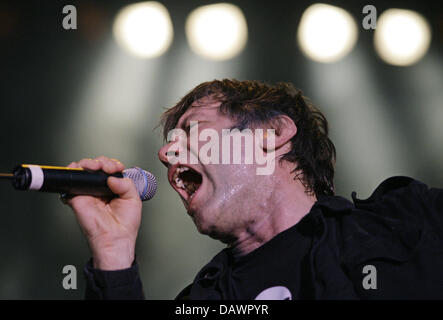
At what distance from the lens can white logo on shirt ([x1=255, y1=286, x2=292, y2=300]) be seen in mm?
1398

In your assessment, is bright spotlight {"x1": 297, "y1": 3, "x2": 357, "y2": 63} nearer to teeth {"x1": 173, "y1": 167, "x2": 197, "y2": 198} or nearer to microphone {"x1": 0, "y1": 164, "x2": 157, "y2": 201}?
teeth {"x1": 173, "y1": 167, "x2": 197, "y2": 198}

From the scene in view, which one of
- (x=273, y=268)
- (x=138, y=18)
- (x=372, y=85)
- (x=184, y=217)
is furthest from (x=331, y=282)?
(x=138, y=18)

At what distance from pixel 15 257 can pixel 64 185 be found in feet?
5.65

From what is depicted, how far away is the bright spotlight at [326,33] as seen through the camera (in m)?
3.08

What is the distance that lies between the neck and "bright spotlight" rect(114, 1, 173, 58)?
1720 mm

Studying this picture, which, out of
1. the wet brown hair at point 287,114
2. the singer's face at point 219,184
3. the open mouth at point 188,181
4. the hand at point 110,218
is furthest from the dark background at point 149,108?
the hand at point 110,218

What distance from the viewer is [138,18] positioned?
10.1 ft

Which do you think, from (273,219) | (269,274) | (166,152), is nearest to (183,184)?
(166,152)

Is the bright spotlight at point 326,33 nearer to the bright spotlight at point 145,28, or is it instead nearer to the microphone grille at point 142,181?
the bright spotlight at point 145,28

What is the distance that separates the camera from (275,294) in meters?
1.42

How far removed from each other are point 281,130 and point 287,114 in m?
0.13

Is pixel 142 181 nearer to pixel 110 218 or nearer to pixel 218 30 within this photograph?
pixel 110 218

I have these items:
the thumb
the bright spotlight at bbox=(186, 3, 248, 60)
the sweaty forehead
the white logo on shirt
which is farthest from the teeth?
the bright spotlight at bbox=(186, 3, 248, 60)
